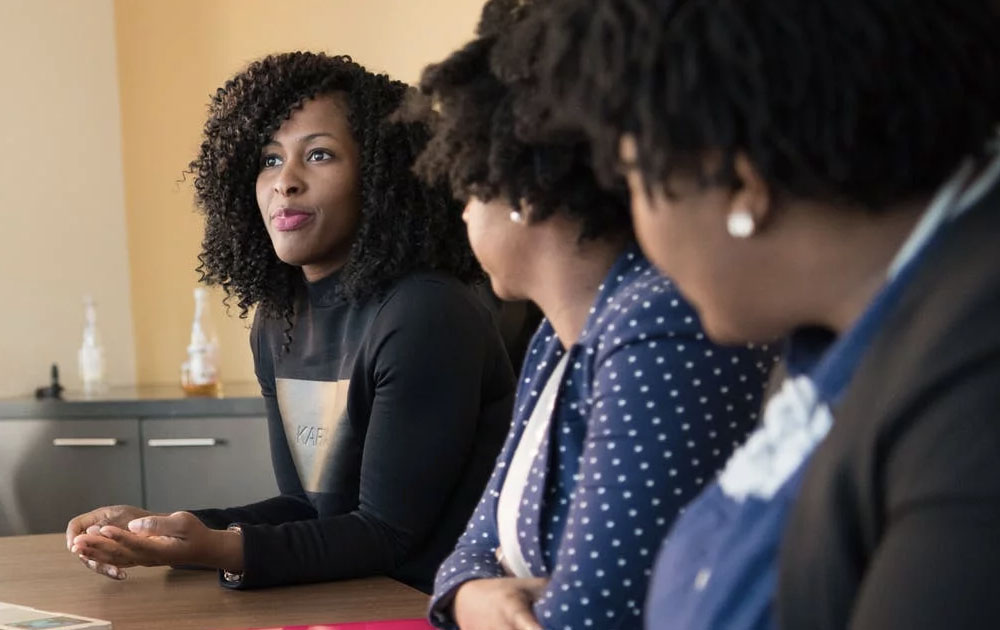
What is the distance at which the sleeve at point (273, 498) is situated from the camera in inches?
80.7

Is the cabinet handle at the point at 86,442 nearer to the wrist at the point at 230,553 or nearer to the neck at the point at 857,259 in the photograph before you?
the wrist at the point at 230,553

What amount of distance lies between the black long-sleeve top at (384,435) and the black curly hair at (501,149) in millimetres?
594

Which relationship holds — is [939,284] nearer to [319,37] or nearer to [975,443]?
[975,443]

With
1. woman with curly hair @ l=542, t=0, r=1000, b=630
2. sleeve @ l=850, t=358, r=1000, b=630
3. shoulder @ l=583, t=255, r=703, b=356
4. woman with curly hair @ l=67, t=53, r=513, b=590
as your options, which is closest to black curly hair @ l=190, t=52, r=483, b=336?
woman with curly hair @ l=67, t=53, r=513, b=590

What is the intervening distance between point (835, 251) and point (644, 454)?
42 centimetres

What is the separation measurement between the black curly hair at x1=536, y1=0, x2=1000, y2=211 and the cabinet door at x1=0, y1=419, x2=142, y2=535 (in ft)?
10.1

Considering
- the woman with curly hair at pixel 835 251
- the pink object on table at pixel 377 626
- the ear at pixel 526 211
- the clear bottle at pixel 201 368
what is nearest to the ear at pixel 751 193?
the woman with curly hair at pixel 835 251

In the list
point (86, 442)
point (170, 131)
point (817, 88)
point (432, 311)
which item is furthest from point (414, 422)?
point (170, 131)

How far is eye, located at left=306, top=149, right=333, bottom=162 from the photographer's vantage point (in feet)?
6.97

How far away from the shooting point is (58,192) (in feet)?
13.1

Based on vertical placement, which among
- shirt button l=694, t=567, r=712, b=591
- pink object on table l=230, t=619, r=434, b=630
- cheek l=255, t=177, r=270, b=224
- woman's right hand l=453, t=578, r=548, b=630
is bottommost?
pink object on table l=230, t=619, r=434, b=630

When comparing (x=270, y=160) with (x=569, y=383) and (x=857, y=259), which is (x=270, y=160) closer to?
(x=569, y=383)

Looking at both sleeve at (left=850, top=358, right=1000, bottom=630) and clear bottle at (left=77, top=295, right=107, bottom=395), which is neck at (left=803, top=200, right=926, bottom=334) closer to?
sleeve at (left=850, top=358, right=1000, bottom=630)

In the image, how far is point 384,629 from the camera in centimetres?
143
